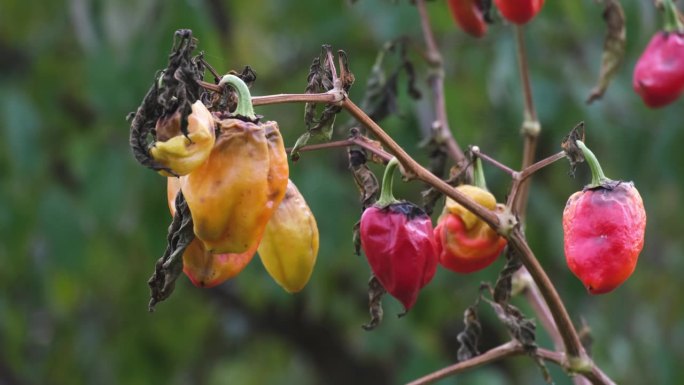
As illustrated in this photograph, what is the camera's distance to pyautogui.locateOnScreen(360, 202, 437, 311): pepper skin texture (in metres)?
1.08

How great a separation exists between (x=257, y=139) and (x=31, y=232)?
1904mm

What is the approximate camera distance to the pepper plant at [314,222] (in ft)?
2.86

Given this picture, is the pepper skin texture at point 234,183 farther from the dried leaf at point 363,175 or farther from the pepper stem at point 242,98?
the dried leaf at point 363,175

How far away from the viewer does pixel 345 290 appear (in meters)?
3.95

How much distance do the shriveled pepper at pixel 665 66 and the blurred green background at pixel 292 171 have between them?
0.64 metres

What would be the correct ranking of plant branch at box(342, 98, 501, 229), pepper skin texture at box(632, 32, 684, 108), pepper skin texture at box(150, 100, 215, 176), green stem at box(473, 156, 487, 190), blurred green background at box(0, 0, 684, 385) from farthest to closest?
blurred green background at box(0, 0, 684, 385), pepper skin texture at box(632, 32, 684, 108), green stem at box(473, 156, 487, 190), plant branch at box(342, 98, 501, 229), pepper skin texture at box(150, 100, 215, 176)

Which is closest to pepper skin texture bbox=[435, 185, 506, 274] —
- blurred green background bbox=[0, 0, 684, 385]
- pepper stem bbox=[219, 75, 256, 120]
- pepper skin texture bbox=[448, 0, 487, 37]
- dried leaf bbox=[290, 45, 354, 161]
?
dried leaf bbox=[290, 45, 354, 161]

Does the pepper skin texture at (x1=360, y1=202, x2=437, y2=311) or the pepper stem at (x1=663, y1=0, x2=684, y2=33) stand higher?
the pepper stem at (x1=663, y1=0, x2=684, y2=33)

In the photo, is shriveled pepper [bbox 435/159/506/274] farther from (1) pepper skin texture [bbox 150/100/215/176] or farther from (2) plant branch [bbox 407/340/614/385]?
(1) pepper skin texture [bbox 150/100/215/176]

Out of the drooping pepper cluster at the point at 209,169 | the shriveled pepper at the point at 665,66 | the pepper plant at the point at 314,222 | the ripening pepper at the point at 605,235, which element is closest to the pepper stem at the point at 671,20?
the shriveled pepper at the point at 665,66

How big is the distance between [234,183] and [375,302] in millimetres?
286

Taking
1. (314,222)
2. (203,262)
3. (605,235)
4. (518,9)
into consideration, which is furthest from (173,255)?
(518,9)

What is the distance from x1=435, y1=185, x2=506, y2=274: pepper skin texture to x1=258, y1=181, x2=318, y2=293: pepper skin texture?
0.66 ft

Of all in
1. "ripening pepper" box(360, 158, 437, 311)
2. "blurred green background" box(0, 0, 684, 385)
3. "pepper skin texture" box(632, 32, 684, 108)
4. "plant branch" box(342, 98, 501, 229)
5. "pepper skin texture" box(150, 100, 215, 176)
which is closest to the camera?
"pepper skin texture" box(150, 100, 215, 176)
